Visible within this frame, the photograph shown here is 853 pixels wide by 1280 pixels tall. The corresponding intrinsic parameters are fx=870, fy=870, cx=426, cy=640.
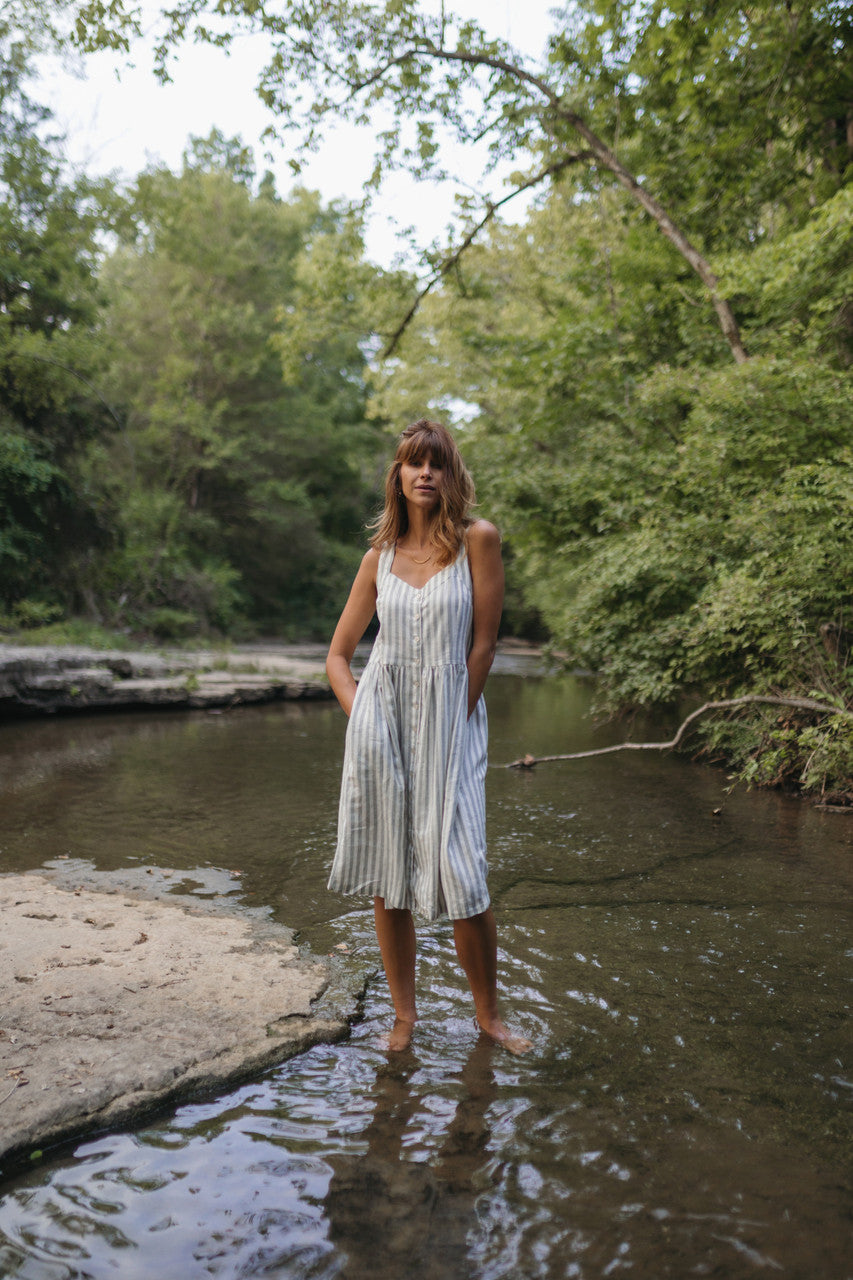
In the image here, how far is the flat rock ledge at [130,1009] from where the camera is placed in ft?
7.41

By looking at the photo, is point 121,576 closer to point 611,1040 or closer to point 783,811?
point 783,811

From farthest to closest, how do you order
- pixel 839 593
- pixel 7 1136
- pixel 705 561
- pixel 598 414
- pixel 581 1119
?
pixel 598 414 → pixel 705 561 → pixel 839 593 → pixel 581 1119 → pixel 7 1136

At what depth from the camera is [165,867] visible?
4.62m

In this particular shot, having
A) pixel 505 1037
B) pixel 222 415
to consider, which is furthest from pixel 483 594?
pixel 222 415

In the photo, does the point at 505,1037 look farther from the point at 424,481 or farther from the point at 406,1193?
A: the point at 424,481

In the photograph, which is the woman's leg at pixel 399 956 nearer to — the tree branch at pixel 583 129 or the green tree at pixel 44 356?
the tree branch at pixel 583 129

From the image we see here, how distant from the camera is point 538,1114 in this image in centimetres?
231

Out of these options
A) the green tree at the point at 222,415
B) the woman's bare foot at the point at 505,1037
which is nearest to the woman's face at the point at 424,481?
the woman's bare foot at the point at 505,1037

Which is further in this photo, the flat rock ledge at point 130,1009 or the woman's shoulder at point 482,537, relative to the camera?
the woman's shoulder at point 482,537

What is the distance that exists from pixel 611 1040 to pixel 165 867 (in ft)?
8.94

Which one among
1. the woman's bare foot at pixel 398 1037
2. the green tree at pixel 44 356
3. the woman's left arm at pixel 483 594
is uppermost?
the green tree at pixel 44 356

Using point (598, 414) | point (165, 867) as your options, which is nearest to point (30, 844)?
point (165, 867)

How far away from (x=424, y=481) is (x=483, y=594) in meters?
0.41

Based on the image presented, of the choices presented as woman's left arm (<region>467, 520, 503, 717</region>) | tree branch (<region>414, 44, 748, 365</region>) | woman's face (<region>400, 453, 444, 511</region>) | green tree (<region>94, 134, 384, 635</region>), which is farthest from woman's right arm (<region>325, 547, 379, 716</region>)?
green tree (<region>94, 134, 384, 635</region>)
